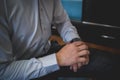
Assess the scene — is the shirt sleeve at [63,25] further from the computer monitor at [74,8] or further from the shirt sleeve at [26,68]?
the computer monitor at [74,8]

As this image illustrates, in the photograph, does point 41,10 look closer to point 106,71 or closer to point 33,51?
point 33,51

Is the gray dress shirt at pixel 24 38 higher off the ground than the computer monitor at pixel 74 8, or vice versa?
the gray dress shirt at pixel 24 38

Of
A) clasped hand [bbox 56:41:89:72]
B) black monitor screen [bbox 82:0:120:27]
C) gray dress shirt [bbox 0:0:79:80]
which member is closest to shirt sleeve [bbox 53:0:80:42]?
gray dress shirt [bbox 0:0:79:80]

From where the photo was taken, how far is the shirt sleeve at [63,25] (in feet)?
3.94

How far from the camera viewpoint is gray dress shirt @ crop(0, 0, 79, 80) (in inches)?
32.7

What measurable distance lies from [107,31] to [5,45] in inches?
48.9

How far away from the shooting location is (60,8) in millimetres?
1241

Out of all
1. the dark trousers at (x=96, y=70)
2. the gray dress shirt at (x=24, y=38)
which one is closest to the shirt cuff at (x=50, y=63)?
the gray dress shirt at (x=24, y=38)

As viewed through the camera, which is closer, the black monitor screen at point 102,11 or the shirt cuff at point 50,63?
the shirt cuff at point 50,63

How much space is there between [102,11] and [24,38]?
1.08m

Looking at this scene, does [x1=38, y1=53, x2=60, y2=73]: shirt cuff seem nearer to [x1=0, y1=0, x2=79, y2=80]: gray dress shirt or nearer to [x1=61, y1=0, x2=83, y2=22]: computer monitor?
[x1=0, y1=0, x2=79, y2=80]: gray dress shirt

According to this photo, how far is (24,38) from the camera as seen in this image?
0.95 m

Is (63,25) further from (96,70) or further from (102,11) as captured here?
(102,11)

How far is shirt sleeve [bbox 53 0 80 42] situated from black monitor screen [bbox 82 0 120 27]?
665 millimetres
